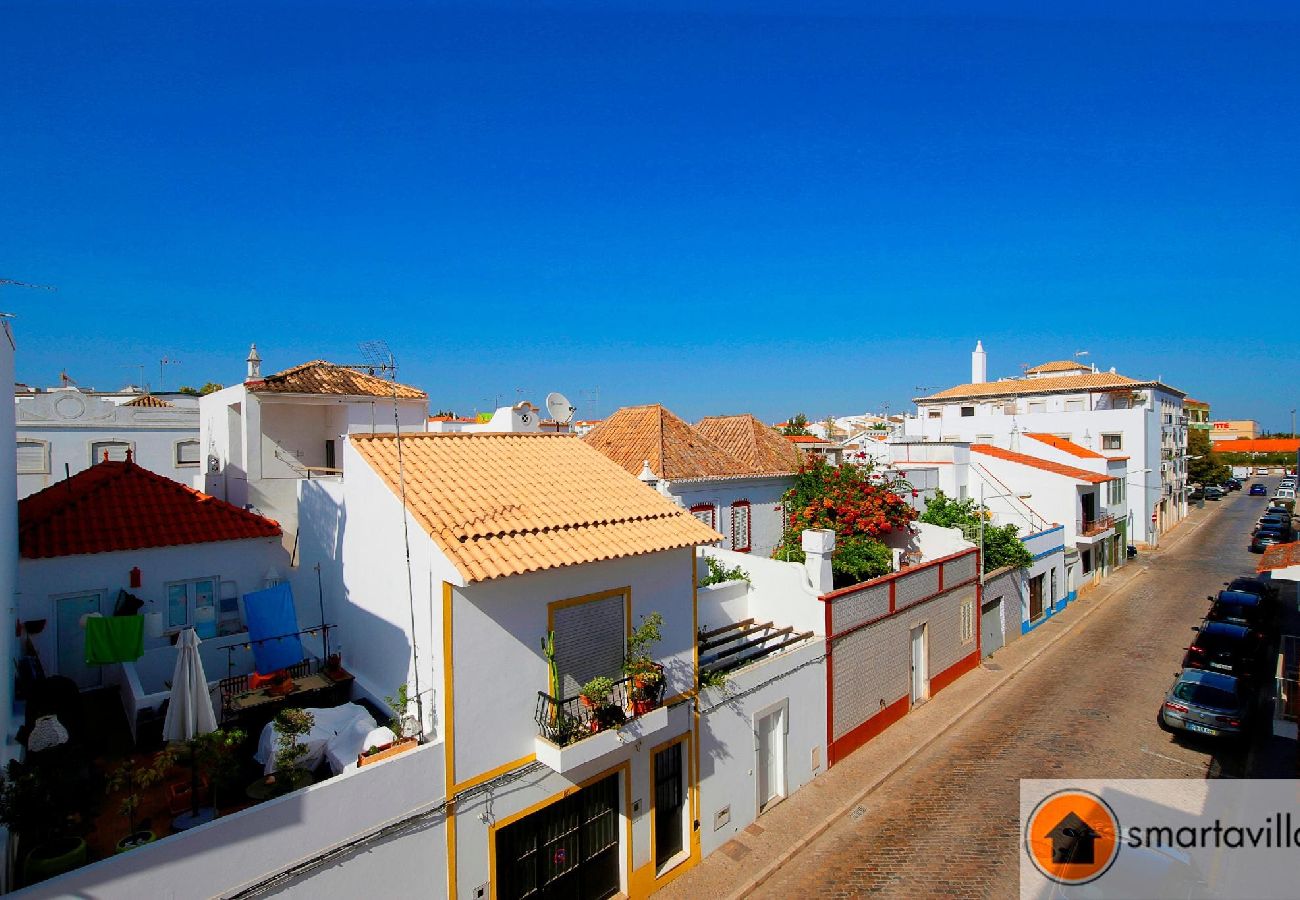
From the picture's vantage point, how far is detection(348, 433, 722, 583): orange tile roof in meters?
8.88

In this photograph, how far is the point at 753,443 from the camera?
2369 cm

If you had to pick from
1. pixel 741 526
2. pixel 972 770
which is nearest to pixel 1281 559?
pixel 972 770

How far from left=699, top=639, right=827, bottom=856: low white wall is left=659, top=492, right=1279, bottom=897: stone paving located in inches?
15.5

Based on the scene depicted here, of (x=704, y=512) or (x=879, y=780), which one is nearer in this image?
(x=879, y=780)

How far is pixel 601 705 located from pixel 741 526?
11.8 metres

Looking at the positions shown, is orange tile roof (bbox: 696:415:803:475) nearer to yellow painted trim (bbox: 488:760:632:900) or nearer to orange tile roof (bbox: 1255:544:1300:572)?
orange tile roof (bbox: 1255:544:1300:572)

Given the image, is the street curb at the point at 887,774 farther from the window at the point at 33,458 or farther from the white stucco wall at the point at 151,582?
the window at the point at 33,458

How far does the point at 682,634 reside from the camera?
11.2m

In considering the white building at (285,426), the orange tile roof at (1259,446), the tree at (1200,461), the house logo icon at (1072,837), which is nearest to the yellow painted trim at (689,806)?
the house logo icon at (1072,837)

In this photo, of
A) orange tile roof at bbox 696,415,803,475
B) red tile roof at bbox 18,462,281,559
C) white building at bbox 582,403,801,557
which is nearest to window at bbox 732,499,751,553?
white building at bbox 582,403,801,557

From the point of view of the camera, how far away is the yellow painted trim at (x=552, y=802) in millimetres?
8797

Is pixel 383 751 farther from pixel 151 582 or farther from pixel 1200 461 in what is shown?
pixel 1200 461

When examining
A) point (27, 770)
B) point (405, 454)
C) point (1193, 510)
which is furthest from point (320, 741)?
point (1193, 510)

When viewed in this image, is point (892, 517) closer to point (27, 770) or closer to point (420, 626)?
point (420, 626)
